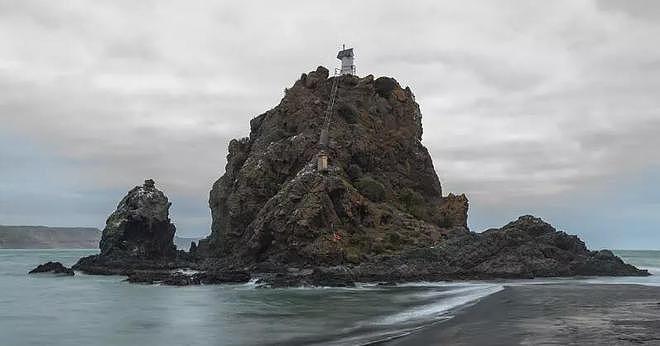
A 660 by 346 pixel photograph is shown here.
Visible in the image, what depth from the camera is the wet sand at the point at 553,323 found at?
15.5 meters

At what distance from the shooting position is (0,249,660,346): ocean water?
74.6ft

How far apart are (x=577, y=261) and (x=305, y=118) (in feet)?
120

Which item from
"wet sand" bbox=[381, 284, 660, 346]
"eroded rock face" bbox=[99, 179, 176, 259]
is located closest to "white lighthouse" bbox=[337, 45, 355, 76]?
"eroded rock face" bbox=[99, 179, 176, 259]

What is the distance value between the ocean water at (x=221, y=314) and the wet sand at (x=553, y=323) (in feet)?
5.69

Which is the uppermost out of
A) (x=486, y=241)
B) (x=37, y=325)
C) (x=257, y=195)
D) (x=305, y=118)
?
(x=305, y=118)

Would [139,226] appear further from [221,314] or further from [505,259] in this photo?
[221,314]

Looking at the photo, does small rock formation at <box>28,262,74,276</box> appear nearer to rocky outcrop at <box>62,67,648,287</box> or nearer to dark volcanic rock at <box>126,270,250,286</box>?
rocky outcrop at <box>62,67,648,287</box>

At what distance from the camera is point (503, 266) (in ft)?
187

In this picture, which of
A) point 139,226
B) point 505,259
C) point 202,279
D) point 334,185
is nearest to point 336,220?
point 334,185

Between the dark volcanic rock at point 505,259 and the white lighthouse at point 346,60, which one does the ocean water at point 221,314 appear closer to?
the dark volcanic rock at point 505,259

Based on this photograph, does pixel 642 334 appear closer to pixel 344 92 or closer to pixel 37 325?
pixel 37 325

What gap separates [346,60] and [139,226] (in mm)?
38886

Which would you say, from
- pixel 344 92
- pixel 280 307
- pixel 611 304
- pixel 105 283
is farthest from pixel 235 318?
pixel 344 92

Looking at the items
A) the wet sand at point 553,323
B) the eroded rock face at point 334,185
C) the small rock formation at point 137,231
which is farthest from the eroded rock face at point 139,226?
the wet sand at point 553,323
